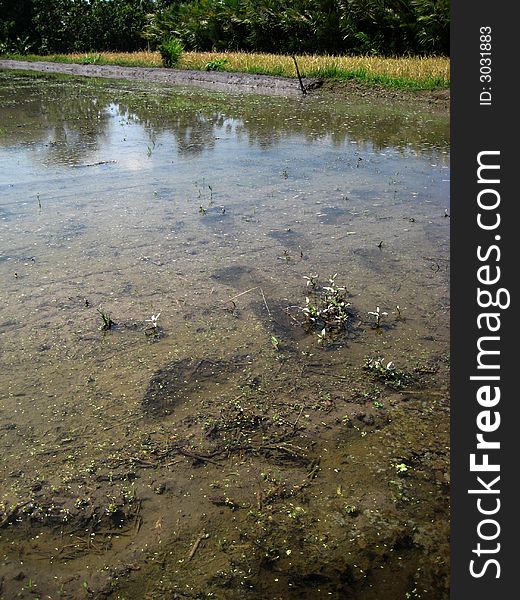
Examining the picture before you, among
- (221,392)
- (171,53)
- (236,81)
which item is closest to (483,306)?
(221,392)

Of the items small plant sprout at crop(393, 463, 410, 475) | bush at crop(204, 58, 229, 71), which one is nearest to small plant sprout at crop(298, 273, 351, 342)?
small plant sprout at crop(393, 463, 410, 475)

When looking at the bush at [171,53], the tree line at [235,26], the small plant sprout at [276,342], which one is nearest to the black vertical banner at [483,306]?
the small plant sprout at [276,342]

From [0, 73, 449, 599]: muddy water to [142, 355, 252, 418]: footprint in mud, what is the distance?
1cm

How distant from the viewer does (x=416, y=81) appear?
48.6 feet

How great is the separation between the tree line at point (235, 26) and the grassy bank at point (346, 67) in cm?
166

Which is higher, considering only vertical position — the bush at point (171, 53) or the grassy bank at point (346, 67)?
the bush at point (171, 53)

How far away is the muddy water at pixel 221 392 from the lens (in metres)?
2.20

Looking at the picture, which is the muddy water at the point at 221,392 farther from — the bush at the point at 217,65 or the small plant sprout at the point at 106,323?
the bush at the point at 217,65

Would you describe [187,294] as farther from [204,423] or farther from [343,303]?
[204,423]

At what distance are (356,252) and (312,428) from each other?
7.74 ft

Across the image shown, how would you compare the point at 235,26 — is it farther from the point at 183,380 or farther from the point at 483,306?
the point at 483,306

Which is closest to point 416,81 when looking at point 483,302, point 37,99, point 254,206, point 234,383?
point 37,99

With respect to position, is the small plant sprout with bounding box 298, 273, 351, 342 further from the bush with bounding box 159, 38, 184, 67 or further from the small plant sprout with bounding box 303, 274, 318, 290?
the bush with bounding box 159, 38, 184, 67

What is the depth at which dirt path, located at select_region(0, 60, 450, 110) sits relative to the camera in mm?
14078
